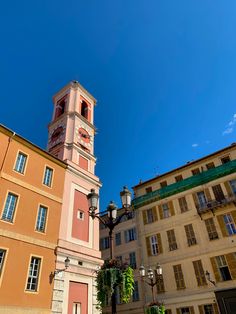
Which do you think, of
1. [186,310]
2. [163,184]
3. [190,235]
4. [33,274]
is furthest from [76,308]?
[163,184]

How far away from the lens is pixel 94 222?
19.9 m

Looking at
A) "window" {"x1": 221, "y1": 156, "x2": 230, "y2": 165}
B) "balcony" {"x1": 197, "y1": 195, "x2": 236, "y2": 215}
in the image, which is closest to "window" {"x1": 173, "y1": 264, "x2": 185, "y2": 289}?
"balcony" {"x1": 197, "y1": 195, "x2": 236, "y2": 215}

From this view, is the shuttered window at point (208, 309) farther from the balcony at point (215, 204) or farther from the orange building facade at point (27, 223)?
the orange building facade at point (27, 223)

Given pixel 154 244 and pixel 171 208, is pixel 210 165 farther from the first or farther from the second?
pixel 154 244

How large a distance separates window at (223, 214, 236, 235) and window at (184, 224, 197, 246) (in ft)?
10.3

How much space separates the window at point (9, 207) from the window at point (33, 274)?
2644 millimetres

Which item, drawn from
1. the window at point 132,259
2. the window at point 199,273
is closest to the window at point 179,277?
the window at point 199,273

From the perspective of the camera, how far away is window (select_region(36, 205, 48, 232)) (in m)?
15.5

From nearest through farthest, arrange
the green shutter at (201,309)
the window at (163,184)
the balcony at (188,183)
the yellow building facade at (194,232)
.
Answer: the green shutter at (201,309), the yellow building facade at (194,232), the balcony at (188,183), the window at (163,184)

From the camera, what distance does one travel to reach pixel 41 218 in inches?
629

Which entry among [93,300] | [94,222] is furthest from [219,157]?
[93,300]

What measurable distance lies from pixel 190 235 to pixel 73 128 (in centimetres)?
1481

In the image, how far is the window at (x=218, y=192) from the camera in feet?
77.8

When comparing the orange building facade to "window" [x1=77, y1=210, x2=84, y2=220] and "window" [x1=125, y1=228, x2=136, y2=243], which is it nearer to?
"window" [x1=77, y1=210, x2=84, y2=220]
